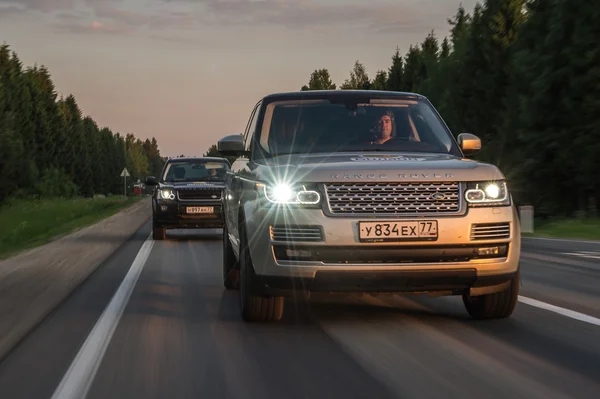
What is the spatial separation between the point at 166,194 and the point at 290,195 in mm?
13267

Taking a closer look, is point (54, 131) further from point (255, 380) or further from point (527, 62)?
point (255, 380)

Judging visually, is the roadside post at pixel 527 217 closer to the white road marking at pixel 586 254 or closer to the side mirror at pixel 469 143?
the white road marking at pixel 586 254

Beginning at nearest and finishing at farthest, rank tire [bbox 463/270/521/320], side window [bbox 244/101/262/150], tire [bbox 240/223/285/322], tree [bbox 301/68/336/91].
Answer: tire [bbox 240/223/285/322]
tire [bbox 463/270/521/320]
side window [bbox 244/101/262/150]
tree [bbox 301/68/336/91]

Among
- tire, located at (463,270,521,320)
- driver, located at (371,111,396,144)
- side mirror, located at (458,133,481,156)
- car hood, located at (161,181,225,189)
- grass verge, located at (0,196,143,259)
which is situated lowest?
grass verge, located at (0,196,143,259)

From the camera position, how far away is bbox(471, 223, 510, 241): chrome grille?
697cm

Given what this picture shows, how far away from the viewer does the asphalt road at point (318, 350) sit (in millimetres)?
5199

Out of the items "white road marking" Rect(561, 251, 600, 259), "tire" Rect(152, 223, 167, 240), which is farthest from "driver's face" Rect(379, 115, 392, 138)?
"tire" Rect(152, 223, 167, 240)

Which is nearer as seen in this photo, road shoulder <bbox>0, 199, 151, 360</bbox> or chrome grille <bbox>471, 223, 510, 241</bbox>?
chrome grille <bbox>471, 223, 510, 241</bbox>

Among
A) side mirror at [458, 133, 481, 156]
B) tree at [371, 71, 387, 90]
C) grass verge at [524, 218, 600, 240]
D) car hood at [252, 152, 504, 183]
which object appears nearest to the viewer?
car hood at [252, 152, 504, 183]

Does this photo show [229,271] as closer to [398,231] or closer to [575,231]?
[398,231]

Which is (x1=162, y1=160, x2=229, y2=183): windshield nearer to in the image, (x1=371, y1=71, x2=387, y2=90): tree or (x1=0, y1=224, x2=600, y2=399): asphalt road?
(x1=0, y1=224, x2=600, y2=399): asphalt road

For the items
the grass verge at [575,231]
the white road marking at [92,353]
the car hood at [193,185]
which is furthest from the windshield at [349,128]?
the grass verge at [575,231]

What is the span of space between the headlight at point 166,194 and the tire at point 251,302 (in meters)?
12.5

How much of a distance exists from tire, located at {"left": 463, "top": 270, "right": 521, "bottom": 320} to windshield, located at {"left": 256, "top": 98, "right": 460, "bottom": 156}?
4.75ft
